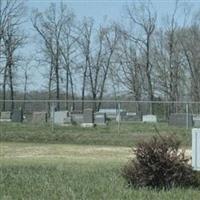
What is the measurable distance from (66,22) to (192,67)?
18791 mm

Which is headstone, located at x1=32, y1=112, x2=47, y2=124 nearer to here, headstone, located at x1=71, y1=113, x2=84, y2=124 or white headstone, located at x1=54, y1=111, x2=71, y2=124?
headstone, located at x1=71, y1=113, x2=84, y2=124

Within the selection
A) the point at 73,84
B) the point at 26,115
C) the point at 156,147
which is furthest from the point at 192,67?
the point at 156,147

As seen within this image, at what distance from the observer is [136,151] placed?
1070 cm

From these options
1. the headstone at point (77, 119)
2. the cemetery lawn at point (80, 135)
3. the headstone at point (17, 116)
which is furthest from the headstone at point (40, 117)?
the cemetery lawn at point (80, 135)

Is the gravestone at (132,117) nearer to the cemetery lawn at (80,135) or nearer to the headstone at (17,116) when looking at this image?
the headstone at (17,116)

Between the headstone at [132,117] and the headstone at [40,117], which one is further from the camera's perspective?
the headstone at [132,117]

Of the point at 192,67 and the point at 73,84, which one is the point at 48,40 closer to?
the point at 73,84

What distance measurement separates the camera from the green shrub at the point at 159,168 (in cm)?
1046

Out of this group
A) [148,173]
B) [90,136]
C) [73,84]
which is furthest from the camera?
[73,84]

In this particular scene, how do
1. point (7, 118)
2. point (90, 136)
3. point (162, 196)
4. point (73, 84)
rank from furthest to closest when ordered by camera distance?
point (73, 84), point (7, 118), point (90, 136), point (162, 196)

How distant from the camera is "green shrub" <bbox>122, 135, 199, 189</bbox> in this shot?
10461mm

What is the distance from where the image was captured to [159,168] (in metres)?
10.5

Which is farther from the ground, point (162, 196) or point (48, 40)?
point (48, 40)

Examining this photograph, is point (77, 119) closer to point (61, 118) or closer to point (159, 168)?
point (61, 118)
